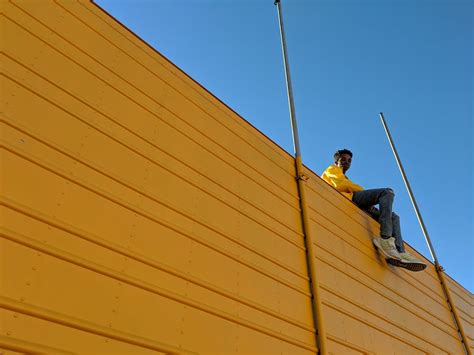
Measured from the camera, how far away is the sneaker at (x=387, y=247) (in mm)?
3846

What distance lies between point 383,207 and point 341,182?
0.50 m

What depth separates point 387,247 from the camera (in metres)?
3.92

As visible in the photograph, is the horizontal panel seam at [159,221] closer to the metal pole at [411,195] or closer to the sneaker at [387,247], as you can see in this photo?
the sneaker at [387,247]

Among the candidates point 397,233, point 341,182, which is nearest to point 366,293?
point 397,233

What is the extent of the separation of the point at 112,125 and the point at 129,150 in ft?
0.50

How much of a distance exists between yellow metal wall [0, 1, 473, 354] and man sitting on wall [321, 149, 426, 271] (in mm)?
578

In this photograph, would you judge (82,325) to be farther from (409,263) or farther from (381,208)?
(381,208)

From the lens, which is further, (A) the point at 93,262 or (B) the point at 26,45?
(B) the point at 26,45

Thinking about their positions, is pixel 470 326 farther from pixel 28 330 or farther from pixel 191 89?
pixel 28 330

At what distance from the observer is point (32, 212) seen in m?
1.63

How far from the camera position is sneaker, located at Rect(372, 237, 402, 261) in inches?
151

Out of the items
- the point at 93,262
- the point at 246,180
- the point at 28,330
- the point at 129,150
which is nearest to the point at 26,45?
the point at 129,150

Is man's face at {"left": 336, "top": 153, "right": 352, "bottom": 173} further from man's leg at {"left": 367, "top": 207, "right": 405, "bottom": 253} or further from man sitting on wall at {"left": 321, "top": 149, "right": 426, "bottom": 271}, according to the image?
man's leg at {"left": 367, "top": 207, "right": 405, "bottom": 253}

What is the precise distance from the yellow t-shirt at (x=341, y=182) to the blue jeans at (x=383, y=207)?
0.08 metres
